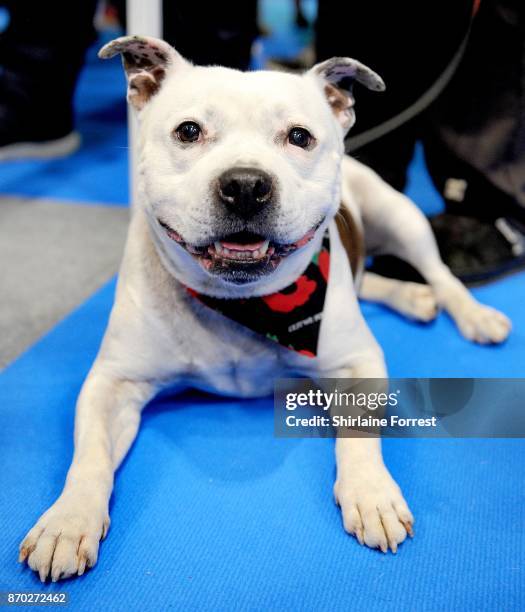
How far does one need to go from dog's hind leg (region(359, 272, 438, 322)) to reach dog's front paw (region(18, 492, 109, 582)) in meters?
1.42

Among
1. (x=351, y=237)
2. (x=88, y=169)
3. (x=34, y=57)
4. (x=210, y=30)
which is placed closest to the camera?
(x=351, y=237)

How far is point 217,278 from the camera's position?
5.15 feet

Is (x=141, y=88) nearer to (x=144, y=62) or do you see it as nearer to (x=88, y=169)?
(x=144, y=62)

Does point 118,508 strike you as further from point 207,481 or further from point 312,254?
point 312,254

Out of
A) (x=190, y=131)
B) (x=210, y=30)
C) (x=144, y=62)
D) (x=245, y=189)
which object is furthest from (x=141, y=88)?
(x=210, y=30)

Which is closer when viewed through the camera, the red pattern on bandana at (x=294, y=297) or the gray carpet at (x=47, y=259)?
the red pattern on bandana at (x=294, y=297)

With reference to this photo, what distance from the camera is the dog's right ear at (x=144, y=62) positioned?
163 cm

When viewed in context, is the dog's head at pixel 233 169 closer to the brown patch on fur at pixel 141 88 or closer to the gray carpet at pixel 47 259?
the brown patch on fur at pixel 141 88

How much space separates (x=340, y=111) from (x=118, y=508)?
1.21 meters

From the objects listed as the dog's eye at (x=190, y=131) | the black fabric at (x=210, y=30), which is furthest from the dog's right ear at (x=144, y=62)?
the black fabric at (x=210, y=30)

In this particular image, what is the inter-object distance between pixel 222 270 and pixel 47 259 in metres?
1.75

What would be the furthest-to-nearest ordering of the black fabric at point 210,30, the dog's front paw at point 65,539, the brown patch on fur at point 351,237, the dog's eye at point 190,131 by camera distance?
the black fabric at point 210,30 < the brown patch on fur at point 351,237 < the dog's eye at point 190,131 < the dog's front paw at point 65,539

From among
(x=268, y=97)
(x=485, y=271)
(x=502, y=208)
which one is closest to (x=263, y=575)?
(x=268, y=97)

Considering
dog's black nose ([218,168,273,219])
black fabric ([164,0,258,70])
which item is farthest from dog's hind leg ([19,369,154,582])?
black fabric ([164,0,258,70])
